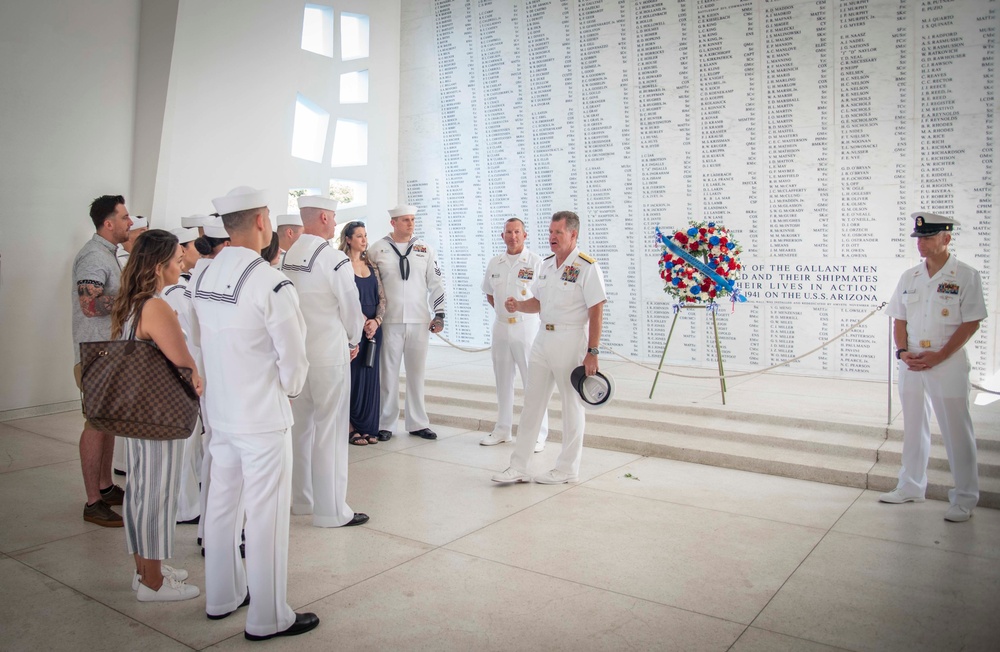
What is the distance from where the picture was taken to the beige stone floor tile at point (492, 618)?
3.02 m

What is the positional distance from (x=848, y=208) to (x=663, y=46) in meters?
2.60

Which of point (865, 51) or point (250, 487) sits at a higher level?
point (865, 51)

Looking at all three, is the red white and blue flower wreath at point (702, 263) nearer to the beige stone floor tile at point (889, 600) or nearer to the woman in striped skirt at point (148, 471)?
the beige stone floor tile at point (889, 600)

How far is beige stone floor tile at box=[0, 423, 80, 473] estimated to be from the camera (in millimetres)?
5676

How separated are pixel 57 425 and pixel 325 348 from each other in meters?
4.00

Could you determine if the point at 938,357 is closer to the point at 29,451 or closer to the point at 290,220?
the point at 290,220

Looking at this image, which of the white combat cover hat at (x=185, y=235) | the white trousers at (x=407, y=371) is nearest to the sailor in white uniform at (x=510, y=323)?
the white trousers at (x=407, y=371)

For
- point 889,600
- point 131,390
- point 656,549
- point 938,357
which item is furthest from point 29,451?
point 938,357

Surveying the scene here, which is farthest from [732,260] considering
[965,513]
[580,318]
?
[965,513]

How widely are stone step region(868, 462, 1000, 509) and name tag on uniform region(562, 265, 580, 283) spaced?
2372 millimetres

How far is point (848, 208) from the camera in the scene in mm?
7254

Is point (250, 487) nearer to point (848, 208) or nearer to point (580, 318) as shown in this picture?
point (580, 318)

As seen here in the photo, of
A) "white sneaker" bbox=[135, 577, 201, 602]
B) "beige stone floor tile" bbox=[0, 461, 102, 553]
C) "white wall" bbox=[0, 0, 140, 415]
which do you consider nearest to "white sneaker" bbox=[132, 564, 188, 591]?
"white sneaker" bbox=[135, 577, 201, 602]

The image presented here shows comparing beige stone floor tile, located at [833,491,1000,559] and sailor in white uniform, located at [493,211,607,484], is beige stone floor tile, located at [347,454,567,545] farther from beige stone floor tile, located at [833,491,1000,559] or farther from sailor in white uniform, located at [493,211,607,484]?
beige stone floor tile, located at [833,491,1000,559]
